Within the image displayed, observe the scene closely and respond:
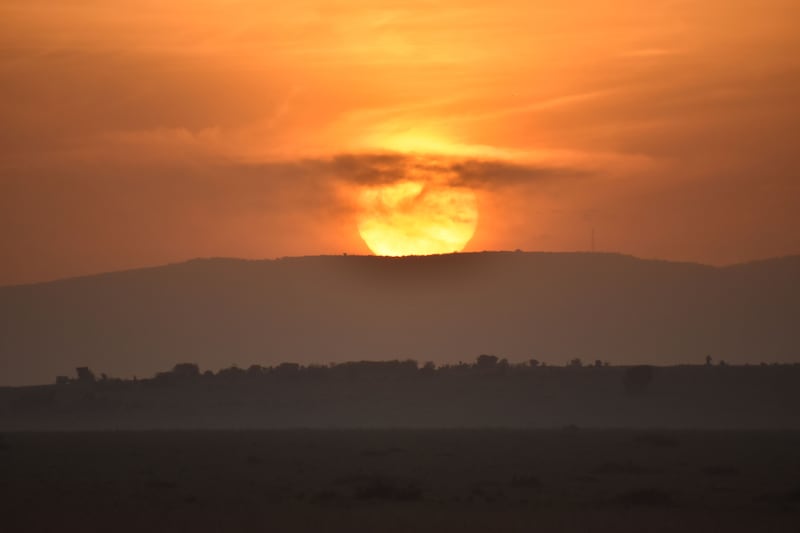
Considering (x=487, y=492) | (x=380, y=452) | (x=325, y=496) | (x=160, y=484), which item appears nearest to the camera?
(x=325, y=496)

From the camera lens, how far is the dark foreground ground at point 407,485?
41.1m

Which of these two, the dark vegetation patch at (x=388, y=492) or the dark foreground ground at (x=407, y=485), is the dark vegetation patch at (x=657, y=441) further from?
the dark vegetation patch at (x=388, y=492)

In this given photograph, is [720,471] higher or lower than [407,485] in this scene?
higher

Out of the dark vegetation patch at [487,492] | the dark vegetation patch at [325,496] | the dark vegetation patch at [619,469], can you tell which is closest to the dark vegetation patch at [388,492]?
the dark vegetation patch at [325,496]

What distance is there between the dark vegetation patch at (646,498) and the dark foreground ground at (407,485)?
0.20ft

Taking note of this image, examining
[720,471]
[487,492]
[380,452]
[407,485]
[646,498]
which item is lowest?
[646,498]

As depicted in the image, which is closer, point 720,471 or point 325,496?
point 325,496

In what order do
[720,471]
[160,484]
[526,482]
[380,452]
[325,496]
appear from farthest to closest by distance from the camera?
[380,452]
[720,471]
[160,484]
[526,482]
[325,496]

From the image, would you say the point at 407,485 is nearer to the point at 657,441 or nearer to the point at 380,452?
the point at 380,452

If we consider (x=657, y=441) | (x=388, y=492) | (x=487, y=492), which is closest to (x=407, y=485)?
(x=388, y=492)

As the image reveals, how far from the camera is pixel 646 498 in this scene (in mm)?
45906

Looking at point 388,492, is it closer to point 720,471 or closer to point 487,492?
point 487,492

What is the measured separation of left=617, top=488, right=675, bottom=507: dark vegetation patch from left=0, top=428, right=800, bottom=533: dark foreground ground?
61 mm

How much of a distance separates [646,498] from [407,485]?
8.08 meters
